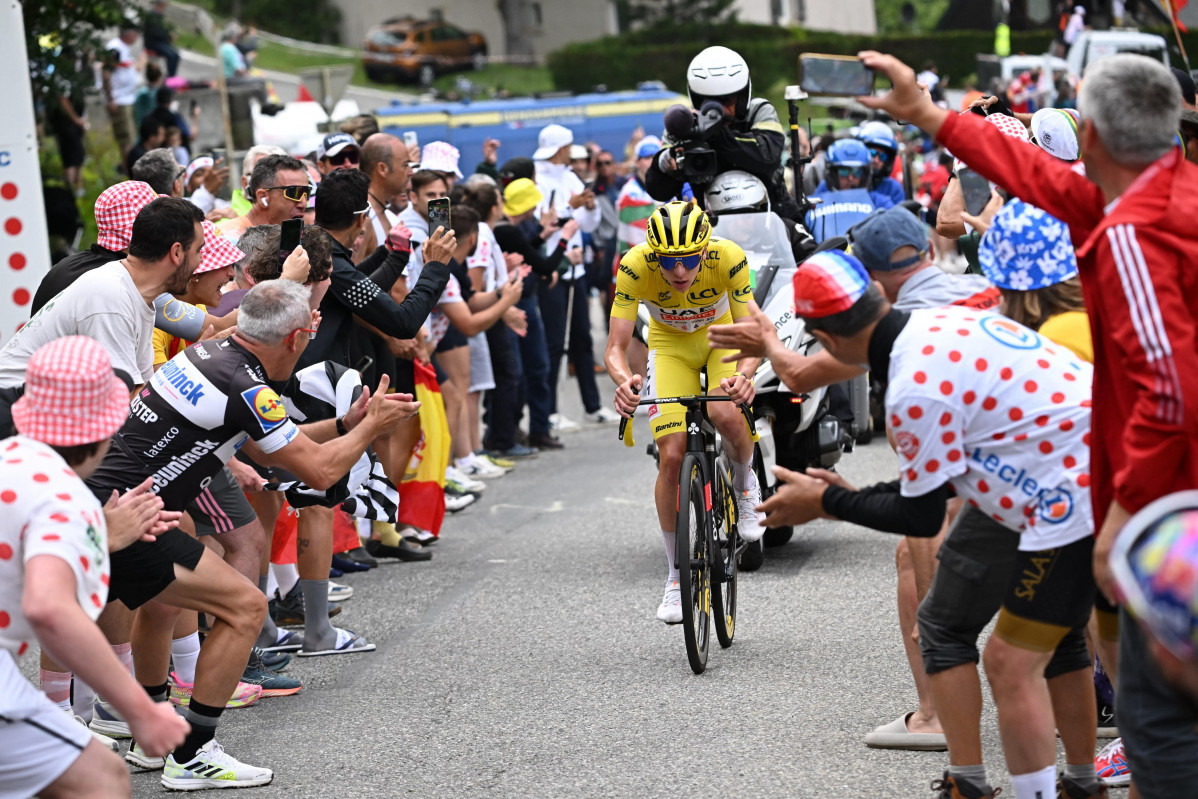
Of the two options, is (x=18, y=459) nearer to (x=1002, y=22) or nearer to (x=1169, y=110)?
(x=1169, y=110)

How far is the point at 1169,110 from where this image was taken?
341 centimetres

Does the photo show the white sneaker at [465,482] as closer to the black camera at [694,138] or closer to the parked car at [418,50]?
the black camera at [694,138]

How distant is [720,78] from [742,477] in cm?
279

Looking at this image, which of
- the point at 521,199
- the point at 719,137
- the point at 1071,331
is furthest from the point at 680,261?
the point at 521,199

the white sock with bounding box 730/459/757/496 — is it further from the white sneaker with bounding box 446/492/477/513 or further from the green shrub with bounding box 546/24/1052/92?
the green shrub with bounding box 546/24/1052/92

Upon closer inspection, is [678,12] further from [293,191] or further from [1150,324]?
[1150,324]

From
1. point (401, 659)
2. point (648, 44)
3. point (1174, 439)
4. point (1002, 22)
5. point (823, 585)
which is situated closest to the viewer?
point (1174, 439)

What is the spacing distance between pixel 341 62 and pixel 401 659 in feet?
138

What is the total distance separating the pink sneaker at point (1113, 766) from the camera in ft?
15.4

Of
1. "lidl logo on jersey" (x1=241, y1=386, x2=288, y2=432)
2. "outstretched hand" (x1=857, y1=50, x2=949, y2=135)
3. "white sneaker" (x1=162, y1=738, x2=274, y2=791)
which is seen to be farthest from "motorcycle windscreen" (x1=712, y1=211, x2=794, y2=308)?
"outstretched hand" (x1=857, y1=50, x2=949, y2=135)

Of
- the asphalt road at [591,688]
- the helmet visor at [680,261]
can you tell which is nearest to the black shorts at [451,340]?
the asphalt road at [591,688]

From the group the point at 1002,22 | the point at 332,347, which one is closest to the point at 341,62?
the point at 1002,22

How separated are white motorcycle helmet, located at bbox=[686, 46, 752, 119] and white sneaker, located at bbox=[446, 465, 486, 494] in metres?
3.63

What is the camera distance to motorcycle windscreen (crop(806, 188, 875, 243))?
1043 cm
